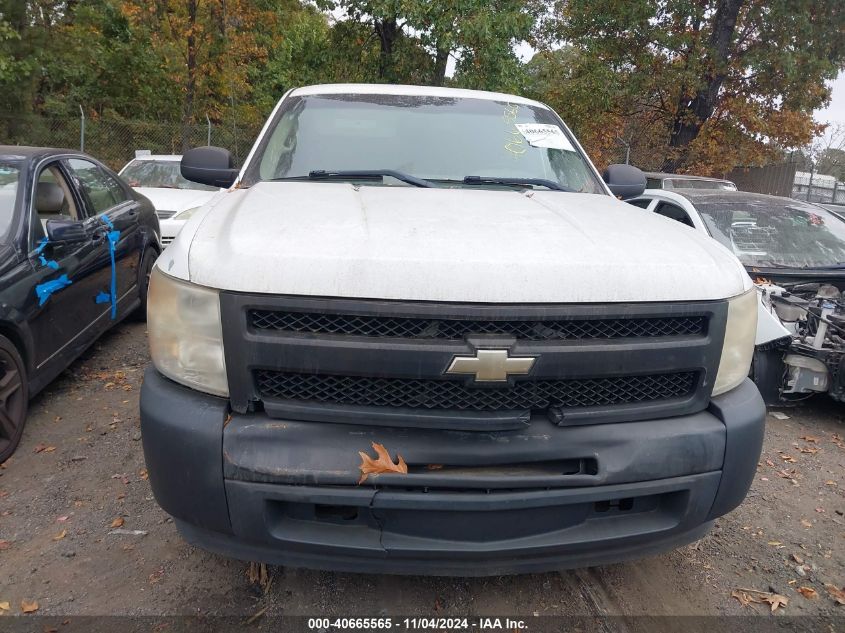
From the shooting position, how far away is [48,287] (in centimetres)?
384

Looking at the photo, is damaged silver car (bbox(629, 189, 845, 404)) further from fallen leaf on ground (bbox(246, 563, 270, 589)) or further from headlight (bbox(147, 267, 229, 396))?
headlight (bbox(147, 267, 229, 396))

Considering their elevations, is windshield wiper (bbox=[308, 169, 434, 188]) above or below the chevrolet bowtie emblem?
above

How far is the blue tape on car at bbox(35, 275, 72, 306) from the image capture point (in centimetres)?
376

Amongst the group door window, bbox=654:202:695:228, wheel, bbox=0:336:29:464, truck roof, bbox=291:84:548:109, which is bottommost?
wheel, bbox=0:336:29:464

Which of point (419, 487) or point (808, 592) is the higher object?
point (419, 487)

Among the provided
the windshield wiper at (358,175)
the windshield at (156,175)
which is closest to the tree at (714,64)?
the windshield at (156,175)

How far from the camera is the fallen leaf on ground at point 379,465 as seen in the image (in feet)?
6.28

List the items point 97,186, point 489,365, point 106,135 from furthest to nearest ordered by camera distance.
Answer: point 106,135 < point 97,186 < point 489,365

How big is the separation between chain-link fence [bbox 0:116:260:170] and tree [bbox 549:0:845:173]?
9.38 metres

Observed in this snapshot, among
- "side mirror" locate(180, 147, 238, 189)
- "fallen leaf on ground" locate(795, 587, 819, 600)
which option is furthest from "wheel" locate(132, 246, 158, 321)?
"fallen leaf on ground" locate(795, 587, 819, 600)

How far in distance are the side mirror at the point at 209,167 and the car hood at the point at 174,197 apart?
4.89 meters

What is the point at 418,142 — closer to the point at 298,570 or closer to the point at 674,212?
the point at 298,570

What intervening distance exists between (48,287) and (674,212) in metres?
5.19

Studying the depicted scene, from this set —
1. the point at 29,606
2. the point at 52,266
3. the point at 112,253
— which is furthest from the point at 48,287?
the point at 29,606
